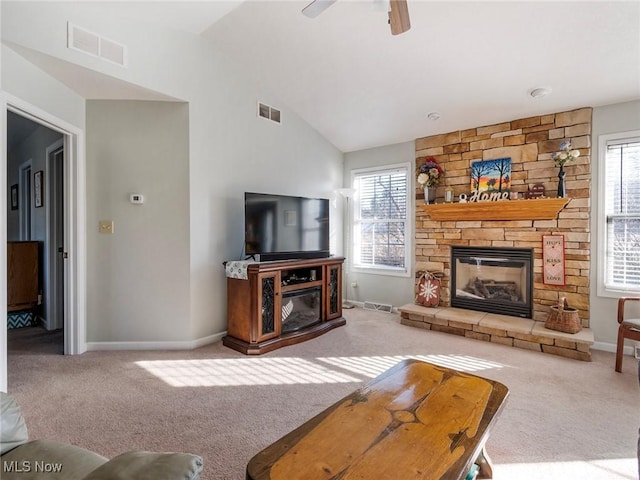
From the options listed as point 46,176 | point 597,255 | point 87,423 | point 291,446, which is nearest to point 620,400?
point 597,255

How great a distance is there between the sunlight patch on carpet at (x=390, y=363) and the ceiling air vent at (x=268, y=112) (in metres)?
2.90

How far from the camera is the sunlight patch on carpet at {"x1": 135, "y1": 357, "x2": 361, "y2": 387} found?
2639 mm

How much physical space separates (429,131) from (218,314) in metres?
3.49

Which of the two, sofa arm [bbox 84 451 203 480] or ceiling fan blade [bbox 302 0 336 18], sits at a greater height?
ceiling fan blade [bbox 302 0 336 18]

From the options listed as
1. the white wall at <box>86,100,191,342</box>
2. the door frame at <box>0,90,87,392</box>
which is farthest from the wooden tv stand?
the door frame at <box>0,90,87,392</box>

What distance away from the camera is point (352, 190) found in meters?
4.84

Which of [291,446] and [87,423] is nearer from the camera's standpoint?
[291,446]

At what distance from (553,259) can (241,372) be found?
3.44m

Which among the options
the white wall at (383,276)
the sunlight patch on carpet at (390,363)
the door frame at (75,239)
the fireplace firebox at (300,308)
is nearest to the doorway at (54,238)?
the door frame at (75,239)

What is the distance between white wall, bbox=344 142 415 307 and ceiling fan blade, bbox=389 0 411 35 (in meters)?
2.67

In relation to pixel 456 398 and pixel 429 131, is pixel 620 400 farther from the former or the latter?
pixel 429 131

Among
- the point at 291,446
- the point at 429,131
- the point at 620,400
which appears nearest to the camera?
the point at 291,446

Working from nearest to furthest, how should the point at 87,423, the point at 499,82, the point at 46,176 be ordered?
the point at 87,423 → the point at 499,82 → the point at 46,176

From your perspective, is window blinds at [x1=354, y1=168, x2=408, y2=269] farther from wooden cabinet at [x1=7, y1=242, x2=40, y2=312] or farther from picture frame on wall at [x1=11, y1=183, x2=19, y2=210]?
picture frame on wall at [x1=11, y1=183, x2=19, y2=210]
